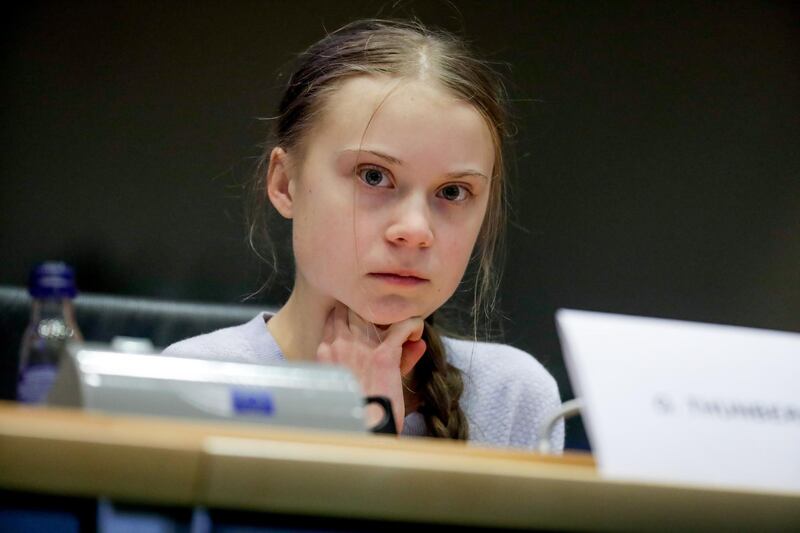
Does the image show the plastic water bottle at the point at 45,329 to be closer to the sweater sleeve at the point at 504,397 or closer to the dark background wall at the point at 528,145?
the sweater sleeve at the point at 504,397

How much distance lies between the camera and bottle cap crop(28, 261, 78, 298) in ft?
2.65

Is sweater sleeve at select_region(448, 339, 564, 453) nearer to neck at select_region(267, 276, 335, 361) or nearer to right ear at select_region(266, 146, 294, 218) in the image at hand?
A: neck at select_region(267, 276, 335, 361)

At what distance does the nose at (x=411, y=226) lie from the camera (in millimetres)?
1185

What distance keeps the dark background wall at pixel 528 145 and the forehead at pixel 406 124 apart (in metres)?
0.79

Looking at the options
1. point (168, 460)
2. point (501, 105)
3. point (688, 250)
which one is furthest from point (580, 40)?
point (168, 460)

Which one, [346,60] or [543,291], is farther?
[543,291]

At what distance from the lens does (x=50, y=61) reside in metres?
2.12

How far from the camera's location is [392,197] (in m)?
1.22

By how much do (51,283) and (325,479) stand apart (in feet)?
1.17

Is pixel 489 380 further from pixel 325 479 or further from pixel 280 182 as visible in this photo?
pixel 325 479

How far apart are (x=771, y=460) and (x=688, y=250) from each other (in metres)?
1.75

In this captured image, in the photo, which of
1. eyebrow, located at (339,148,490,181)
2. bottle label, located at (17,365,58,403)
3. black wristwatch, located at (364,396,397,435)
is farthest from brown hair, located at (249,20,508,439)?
bottle label, located at (17,365,58,403)

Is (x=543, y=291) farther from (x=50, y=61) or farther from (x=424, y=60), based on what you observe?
(x=50, y=61)

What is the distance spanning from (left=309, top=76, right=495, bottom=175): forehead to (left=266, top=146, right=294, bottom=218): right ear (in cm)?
9
